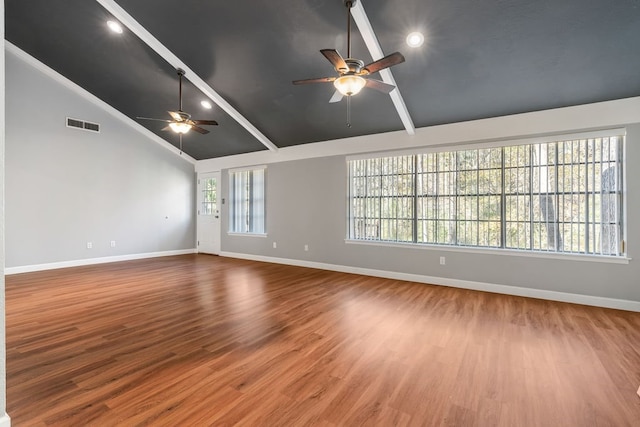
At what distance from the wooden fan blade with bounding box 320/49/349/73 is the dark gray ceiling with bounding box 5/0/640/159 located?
99 centimetres

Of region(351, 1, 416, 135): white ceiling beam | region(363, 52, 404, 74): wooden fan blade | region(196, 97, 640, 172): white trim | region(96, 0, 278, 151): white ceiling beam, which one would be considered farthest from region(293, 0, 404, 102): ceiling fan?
region(96, 0, 278, 151): white ceiling beam

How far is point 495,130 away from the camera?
4328 mm

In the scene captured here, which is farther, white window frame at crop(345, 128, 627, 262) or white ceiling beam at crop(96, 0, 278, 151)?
white ceiling beam at crop(96, 0, 278, 151)

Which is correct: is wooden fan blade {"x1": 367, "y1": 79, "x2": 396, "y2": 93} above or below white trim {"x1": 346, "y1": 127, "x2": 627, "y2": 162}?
above

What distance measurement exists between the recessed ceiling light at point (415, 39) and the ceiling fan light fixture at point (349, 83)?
104 centimetres

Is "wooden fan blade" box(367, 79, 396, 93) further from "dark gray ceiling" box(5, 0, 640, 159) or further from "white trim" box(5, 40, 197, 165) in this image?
"white trim" box(5, 40, 197, 165)

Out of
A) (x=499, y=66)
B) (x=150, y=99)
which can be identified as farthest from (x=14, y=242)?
(x=499, y=66)

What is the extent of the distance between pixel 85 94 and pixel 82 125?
66cm

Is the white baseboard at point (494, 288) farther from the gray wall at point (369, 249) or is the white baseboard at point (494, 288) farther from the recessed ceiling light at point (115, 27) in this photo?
the recessed ceiling light at point (115, 27)

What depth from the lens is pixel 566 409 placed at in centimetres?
177

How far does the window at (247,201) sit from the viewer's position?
23.4 feet

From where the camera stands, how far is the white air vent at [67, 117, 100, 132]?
5848 mm

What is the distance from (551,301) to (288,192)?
16.2 feet

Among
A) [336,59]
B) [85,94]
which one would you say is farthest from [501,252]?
[85,94]
